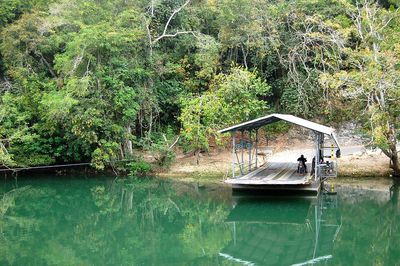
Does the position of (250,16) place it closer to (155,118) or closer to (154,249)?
(155,118)

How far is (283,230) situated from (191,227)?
98.3 inches

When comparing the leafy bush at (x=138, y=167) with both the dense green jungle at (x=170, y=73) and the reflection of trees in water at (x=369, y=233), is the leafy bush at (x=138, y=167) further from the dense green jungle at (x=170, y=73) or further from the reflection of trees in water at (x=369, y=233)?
the reflection of trees in water at (x=369, y=233)

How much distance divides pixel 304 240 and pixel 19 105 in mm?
13740

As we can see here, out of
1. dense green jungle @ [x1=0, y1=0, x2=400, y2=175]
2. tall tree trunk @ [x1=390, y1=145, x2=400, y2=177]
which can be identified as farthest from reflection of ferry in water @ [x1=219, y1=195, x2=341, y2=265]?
dense green jungle @ [x1=0, y1=0, x2=400, y2=175]

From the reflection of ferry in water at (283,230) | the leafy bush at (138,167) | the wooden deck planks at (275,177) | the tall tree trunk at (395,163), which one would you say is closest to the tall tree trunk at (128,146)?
the leafy bush at (138,167)

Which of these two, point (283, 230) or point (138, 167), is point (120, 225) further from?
point (138, 167)

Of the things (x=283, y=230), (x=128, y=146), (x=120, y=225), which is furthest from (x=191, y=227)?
(x=128, y=146)

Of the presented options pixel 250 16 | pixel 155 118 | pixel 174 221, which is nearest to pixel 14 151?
pixel 155 118

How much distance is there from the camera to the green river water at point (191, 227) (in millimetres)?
9266

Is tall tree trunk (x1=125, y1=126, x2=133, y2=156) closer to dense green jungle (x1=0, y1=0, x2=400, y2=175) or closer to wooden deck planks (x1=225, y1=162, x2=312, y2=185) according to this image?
dense green jungle (x1=0, y1=0, x2=400, y2=175)

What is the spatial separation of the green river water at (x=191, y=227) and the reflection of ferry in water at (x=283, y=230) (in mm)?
23

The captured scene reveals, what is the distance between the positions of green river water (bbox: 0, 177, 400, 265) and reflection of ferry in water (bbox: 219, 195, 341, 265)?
0.02 meters

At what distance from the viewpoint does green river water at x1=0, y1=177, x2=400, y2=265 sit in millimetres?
9266

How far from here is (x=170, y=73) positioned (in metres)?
22.0
